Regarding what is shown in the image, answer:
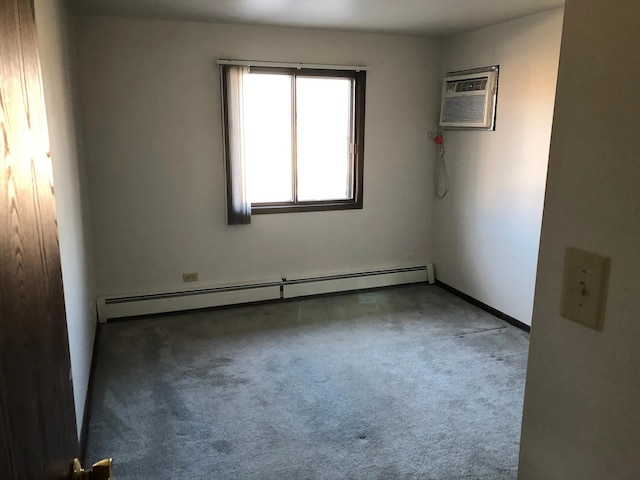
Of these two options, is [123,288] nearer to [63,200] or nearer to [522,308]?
[63,200]

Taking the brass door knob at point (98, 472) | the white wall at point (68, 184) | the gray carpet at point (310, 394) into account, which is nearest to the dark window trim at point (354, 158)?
the gray carpet at point (310, 394)

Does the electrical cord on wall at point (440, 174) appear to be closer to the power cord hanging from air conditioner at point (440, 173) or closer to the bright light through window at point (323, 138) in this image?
the power cord hanging from air conditioner at point (440, 173)

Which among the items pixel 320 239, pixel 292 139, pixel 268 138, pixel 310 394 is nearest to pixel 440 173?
pixel 320 239

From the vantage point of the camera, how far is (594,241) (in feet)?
2.76

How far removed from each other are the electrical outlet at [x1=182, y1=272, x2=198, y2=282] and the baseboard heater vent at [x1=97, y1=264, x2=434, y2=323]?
0.31 ft

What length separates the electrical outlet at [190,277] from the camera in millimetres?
4207

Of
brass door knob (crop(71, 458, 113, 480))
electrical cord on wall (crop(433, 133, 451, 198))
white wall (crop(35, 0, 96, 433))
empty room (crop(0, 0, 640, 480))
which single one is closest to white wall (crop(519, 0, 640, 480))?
empty room (crop(0, 0, 640, 480))

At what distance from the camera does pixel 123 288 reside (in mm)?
4059

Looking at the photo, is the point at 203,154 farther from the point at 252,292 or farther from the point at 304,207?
the point at 252,292

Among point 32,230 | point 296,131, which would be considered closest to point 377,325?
point 296,131

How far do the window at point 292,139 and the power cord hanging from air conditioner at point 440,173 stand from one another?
772mm

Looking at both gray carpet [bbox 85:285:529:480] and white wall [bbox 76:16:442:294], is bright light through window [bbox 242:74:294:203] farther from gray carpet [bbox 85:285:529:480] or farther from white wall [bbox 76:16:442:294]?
gray carpet [bbox 85:285:529:480]

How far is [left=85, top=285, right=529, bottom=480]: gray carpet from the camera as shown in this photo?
233cm

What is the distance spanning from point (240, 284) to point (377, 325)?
1.26m
